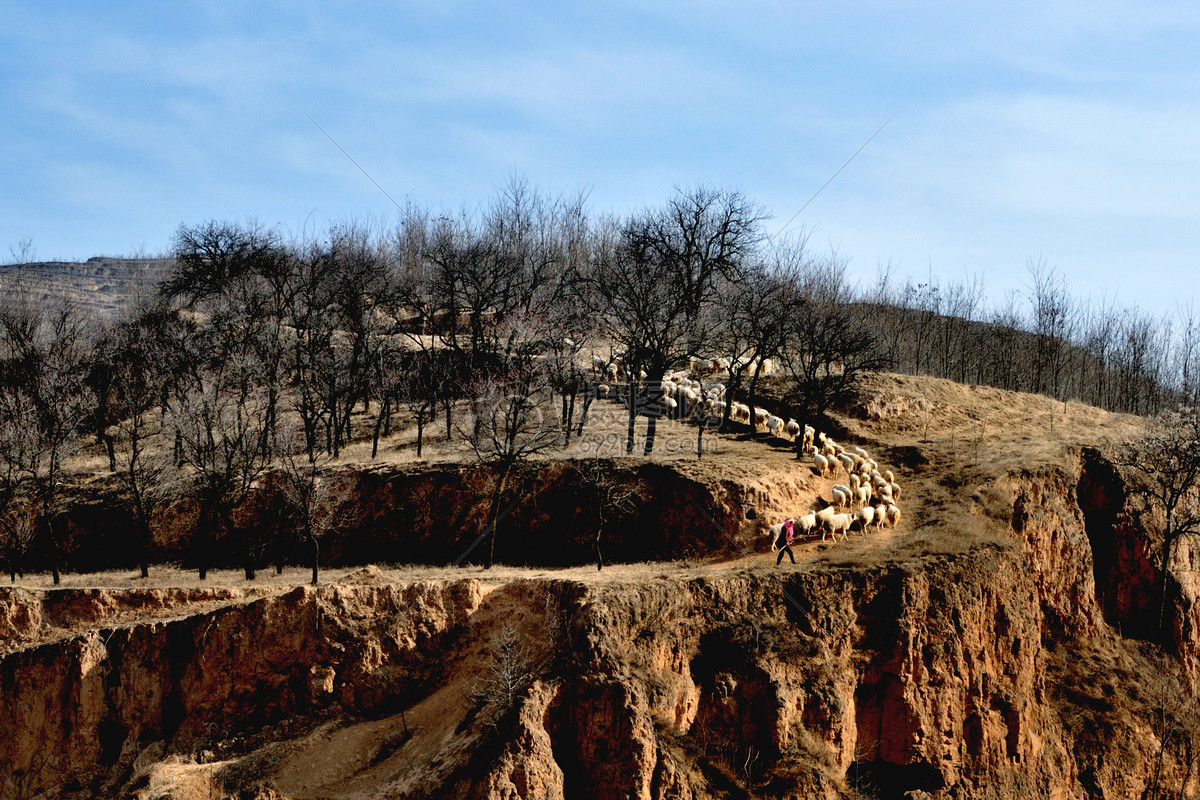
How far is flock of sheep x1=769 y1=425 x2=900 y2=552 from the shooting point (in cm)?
3638

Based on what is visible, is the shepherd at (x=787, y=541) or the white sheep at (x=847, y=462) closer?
the shepherd at (x=787, y=541)

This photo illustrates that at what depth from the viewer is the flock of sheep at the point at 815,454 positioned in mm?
36906

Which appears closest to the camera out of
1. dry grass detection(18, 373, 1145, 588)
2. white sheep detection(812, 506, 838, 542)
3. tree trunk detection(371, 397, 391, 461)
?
dry grass detection(18, 373, 1145, 588)

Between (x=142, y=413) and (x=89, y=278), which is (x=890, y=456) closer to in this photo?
(x=142, y=413)

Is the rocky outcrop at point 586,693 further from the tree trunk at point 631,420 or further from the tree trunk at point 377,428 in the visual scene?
the tree trunk at point 377,428

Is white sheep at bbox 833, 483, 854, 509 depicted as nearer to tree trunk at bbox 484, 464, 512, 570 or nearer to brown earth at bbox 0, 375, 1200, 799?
brown earth at bbox 0, 375, 1200, 799

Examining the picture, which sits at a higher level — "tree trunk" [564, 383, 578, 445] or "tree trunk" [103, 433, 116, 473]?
"tree trunk" [564, 383, 578, 445]

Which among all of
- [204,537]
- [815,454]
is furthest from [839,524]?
[204,537]

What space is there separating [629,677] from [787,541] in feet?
29.2

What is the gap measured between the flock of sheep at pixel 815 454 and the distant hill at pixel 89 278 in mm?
58755

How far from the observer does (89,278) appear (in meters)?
115

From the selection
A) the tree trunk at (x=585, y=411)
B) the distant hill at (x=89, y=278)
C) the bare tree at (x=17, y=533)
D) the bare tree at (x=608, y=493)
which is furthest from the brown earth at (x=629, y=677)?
the distant hill at (x=89, y=278)

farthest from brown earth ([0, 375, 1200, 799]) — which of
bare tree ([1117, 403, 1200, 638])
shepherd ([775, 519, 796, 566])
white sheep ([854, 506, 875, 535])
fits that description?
bare tree ([1117, 403, 1200, 638])

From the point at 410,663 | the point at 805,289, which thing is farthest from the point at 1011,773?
the point at 805,289
